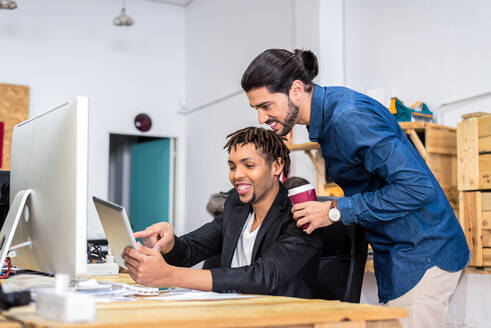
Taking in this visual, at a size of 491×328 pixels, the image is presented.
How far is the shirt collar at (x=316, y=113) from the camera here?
1.86m

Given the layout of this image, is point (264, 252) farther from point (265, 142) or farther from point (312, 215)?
point (265, 142)

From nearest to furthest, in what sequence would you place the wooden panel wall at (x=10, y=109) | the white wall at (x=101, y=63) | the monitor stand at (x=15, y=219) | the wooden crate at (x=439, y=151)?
the monitor stand at (x=15, y=219) → the wooden crate at (x=439, y=151) → the wooden panel wall at (x=10, y=109) → the white wall at (x=101, y=63)

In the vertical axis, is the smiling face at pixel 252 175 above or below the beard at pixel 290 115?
below

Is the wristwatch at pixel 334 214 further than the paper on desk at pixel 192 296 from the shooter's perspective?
Yes

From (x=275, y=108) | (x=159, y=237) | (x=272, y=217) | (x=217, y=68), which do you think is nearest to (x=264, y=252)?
(x=272, y=217)

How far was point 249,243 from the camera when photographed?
1.99 metres

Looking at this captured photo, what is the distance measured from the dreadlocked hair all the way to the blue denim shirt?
0.23 meters

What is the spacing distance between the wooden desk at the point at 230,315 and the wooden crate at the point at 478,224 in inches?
81.6

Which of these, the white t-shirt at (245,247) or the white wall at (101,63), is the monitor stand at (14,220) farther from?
the white wall at (101,63)

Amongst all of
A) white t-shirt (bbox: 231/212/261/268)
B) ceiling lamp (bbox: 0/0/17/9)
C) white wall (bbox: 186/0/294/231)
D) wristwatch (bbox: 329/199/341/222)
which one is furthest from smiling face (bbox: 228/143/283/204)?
ceiling lamp (bbox: 0/0/17/9)

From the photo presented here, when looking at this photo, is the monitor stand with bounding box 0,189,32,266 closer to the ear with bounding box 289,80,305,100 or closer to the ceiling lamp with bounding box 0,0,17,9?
the ear with bounding box 289,80,305,100

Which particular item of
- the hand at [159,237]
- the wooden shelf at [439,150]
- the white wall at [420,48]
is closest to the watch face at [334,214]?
the hand at [159,237]

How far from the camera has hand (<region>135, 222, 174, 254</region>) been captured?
1880 mm

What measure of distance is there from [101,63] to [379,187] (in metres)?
5.98
